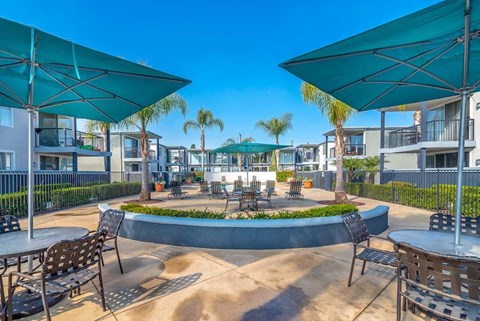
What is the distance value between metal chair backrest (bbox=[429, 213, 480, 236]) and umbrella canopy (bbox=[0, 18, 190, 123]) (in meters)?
5.04

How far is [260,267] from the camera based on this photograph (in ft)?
14.3

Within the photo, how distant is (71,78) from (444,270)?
5664mm

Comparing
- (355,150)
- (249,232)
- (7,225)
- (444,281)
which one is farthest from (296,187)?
(355,150)

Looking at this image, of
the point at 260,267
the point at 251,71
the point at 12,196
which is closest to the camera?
the point at 260,267

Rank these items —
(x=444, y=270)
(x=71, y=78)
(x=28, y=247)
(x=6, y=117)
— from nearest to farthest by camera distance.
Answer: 1. (x=444, y=270)
2. (x=28, y=247)
3. (x=71, y=78)
4. (x=6, y=117)

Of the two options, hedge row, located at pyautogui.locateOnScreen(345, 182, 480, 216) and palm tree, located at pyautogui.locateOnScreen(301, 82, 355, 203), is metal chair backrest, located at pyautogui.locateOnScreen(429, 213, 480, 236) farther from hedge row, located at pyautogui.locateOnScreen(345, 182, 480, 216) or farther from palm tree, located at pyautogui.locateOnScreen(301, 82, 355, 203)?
palm tree, located at pyautogui.locateOnScreen(301, 82, 355, 203)

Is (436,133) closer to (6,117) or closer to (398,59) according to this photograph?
(398,59)

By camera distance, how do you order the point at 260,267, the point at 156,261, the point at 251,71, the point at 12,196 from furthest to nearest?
the point at 251,71, the point at 12,196, the point at 156,261, the point at 260,267

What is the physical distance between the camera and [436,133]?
14773 millimetres

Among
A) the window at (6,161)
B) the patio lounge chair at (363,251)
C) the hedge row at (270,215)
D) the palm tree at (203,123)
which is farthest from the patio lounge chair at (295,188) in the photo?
the palm tree at (203,123)

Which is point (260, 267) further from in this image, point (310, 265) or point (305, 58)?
point (305, 58)

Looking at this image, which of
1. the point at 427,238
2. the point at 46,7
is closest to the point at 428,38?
the point at 427,238

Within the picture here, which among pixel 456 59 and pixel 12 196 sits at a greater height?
pixel 456 59

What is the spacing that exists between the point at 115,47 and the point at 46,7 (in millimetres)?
5061
